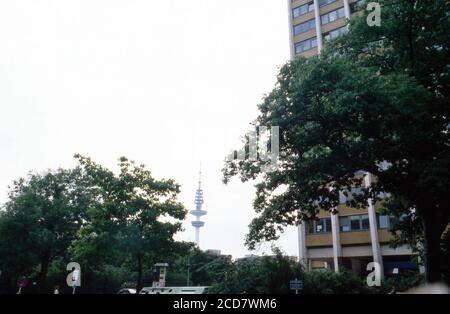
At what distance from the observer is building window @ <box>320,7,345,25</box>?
2103 inches

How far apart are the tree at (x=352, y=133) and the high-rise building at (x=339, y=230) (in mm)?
20096

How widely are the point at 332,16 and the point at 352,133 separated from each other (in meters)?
42.2

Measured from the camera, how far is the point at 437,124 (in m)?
17.4

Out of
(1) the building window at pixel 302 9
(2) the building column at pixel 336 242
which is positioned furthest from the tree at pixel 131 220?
(1) the building window at pixel 302 9

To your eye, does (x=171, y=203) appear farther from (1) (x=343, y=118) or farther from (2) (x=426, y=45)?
(2) (x=426, y=45)

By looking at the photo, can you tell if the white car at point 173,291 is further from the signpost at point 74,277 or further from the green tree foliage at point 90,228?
the signpost at point 74,277

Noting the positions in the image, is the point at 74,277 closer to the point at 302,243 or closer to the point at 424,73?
the point at 302,243

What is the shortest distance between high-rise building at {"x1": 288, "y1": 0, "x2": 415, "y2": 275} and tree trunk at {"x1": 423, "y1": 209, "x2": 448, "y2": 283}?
19.6 metres

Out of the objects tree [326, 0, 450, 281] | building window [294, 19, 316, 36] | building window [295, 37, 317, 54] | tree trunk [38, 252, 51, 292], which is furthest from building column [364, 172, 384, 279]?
tree trunk [38, 252, 51, 292]

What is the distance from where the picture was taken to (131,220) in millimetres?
27250

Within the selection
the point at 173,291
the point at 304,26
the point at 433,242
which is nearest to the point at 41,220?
the point at 173,291

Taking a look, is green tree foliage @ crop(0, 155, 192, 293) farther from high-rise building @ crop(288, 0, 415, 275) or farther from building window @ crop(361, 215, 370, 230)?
building window @ crop(361, 215, 370, 230)
